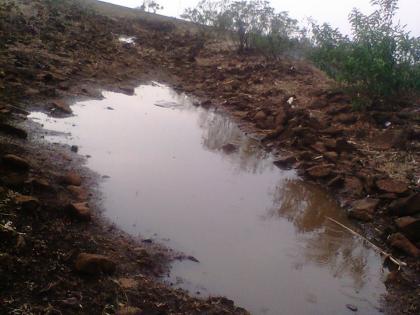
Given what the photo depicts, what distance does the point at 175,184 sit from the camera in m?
6.38

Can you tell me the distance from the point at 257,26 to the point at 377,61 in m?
11.4

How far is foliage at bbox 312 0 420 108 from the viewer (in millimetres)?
10172

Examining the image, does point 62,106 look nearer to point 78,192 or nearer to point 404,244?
point 78,192

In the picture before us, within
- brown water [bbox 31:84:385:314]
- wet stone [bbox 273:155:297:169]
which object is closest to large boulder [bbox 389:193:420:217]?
brown water [bbox 31:84:385:314]

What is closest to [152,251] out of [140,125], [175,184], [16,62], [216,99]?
[175,184]

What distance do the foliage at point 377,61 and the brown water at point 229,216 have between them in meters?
3.93

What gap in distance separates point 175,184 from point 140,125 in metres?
3.14

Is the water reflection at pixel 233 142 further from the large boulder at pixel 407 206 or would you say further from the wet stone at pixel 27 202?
the wet stone at pixel 27 202

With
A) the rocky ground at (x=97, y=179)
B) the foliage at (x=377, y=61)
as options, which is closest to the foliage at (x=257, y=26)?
the rocky ground at (x=97, y=179)

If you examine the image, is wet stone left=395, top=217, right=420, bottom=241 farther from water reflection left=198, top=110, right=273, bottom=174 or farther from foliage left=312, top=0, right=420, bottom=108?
foliage left=312, top=0, right=420, bottom=108

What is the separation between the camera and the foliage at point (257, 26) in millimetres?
18859

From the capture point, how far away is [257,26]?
20453 millimetres

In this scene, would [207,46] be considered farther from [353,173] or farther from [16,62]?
[353,173]

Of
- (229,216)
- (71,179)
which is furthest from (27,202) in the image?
(229,216)
